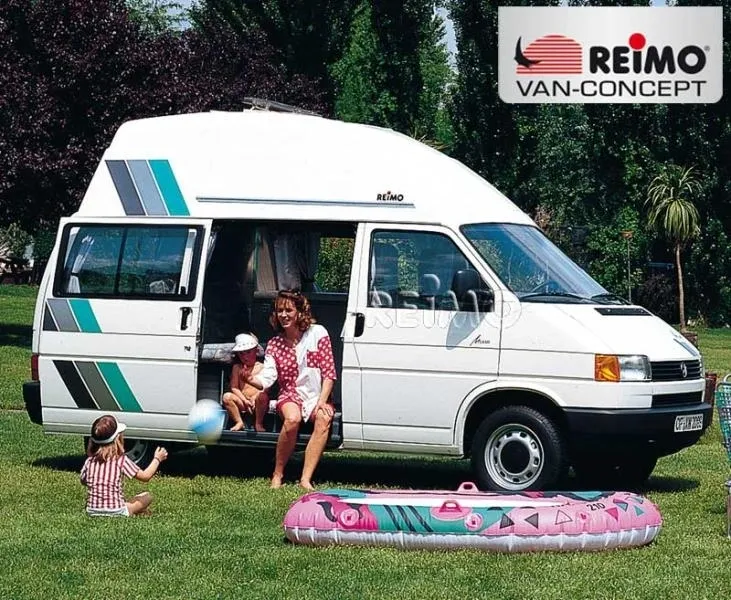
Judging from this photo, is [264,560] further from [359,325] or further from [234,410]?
[234,410]

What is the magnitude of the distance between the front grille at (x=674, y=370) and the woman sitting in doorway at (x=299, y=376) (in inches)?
93.2

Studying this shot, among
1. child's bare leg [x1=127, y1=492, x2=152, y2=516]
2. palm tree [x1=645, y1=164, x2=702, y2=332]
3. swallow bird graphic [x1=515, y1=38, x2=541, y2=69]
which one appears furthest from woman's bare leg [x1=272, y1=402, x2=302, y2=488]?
swallow bird graphic [x1=515, y1=38, x2=541, y2=69]

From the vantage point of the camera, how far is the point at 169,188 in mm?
13070

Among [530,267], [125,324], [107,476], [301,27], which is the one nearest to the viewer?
[107,476]

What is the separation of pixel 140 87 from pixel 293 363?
20040 millimetres

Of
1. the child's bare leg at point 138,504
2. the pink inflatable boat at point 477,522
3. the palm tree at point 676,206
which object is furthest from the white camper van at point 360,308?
the palm tree at point 676,206

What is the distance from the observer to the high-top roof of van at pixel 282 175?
12375 mm

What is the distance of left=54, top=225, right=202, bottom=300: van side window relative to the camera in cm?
1289

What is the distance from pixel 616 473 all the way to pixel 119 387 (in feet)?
13.1

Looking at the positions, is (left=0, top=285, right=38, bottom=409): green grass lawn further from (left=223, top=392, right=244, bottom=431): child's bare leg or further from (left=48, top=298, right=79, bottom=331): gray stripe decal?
(left=223, top=392, right=244, bottom=431): child's bare leg

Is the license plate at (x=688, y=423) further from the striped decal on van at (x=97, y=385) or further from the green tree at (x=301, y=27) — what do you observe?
the green tree at (x=301, y=27)

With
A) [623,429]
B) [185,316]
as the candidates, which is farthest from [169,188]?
[623,429]

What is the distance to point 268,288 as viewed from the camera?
13.8 metres

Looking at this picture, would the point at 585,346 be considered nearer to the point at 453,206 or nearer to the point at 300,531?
the point at 453,206
